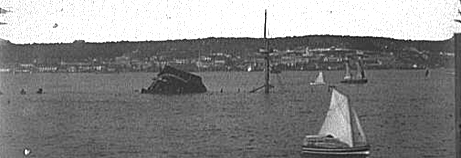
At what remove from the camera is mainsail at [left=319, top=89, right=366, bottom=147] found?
370 centimetres

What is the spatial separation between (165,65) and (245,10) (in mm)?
465

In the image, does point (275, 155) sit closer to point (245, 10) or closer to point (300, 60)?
point (300, 60)

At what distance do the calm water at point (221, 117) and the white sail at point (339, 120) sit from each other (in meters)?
0.04

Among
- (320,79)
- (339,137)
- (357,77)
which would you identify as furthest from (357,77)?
(339,137)

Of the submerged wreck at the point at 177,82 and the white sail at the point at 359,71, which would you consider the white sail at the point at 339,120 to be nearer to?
the white sail at the point at 359,71

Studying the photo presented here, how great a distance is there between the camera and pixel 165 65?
12.7 feet

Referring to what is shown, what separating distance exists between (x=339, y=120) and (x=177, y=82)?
780mm

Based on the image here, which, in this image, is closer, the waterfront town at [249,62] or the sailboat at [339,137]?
the sailboat at [339,137]

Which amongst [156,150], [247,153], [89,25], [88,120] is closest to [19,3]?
[89,25]

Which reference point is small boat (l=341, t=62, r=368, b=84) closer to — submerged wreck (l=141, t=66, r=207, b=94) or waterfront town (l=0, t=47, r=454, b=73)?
waterfront town (l=0, t=47, r=454, b=73)

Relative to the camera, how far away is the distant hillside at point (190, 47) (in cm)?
382

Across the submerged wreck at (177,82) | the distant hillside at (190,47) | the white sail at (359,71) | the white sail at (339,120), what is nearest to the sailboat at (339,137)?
the white sail at (339,120)

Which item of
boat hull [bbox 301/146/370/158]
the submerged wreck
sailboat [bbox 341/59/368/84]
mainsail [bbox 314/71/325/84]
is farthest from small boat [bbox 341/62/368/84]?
the submerged wreck

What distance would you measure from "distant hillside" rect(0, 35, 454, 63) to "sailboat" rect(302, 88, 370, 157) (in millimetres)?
269
